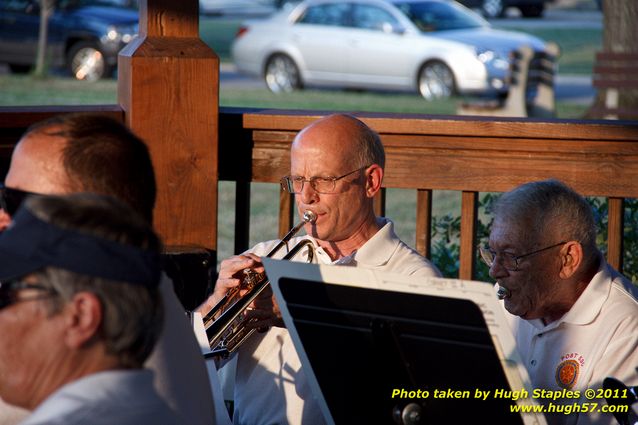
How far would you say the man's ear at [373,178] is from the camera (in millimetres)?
3717

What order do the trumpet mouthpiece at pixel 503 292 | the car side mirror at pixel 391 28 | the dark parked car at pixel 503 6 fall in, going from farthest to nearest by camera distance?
the dark parked car at pixel 503 6, the car side mirror at pixel 391 28, the trumpet mouthpiece at pixel 503 292

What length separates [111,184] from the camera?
2.16 meters

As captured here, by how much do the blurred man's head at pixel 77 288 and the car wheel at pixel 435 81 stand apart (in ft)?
47.3

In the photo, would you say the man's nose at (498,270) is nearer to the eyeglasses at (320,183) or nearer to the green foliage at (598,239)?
the eyeglasses at (320,183)

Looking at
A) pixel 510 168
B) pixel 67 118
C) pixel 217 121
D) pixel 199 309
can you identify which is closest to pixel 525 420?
pixel 67 118

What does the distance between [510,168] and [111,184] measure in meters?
2.01

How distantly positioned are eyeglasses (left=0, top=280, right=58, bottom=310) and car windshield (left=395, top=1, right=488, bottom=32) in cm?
1459

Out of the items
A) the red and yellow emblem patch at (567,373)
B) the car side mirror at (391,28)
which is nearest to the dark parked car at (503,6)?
the car side mirror at (391,28)

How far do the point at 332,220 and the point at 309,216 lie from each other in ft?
0.27

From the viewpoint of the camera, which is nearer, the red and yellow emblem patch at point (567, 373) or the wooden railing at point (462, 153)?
the red and yellow emblem patch at point (567, 373)

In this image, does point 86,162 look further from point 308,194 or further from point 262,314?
point 308,194

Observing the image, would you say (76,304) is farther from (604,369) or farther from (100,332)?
(604,369)

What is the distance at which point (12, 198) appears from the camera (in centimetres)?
229

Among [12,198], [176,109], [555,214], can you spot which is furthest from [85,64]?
[12,198]
